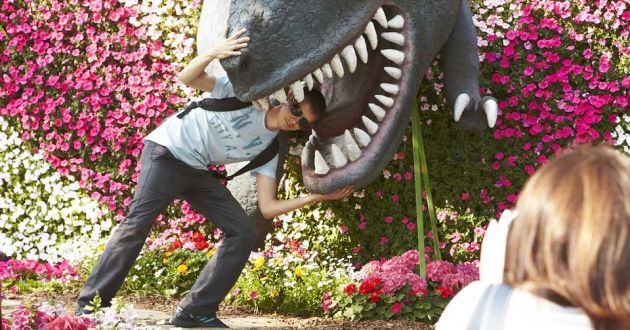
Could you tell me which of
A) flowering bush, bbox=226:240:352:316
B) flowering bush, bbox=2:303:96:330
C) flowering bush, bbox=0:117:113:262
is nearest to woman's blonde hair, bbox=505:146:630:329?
flowering bush, bbox=2:303:96:330

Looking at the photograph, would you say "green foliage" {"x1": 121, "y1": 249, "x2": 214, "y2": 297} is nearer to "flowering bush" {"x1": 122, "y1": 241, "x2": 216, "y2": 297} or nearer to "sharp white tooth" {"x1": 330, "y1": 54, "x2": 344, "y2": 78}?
"flowering bush" {"x1": 122, "y1": 241, "x2": 216, "y2": 297}

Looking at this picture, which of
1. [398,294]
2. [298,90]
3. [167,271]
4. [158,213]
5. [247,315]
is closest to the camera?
[298,90]

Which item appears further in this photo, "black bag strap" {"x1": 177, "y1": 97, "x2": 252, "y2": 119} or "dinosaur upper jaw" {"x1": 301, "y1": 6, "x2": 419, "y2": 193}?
"black bag strap" {"x1": 177, "y1": 97, "x2": 252, "y2": 119}

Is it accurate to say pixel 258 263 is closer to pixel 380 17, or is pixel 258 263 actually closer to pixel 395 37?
pixel 395 37

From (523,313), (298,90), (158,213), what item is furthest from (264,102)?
(523,313)

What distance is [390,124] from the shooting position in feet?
13.7

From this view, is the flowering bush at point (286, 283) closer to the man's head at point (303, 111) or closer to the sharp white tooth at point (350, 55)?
the man's head at point (303, 111)

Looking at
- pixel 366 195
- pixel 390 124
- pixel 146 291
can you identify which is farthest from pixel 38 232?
pixel 390 124

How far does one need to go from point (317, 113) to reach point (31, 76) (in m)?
3.42

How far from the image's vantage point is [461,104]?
4.70 metres

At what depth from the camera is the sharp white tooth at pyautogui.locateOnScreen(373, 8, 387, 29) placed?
3954mm

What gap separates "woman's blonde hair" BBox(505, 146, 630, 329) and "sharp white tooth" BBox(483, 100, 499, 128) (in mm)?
3330

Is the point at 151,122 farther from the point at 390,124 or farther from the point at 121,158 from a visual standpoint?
the point at 390,124

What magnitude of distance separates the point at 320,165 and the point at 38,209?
3.46 metres
